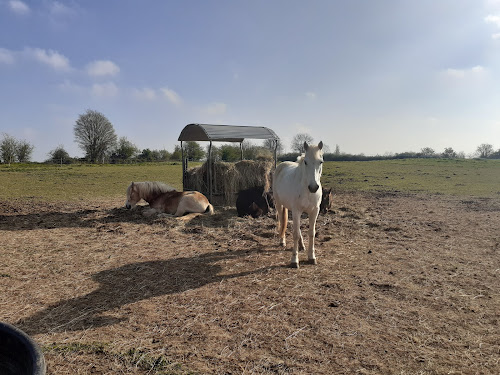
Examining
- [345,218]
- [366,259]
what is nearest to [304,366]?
[366,259]

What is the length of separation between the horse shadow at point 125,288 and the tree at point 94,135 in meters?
50.3

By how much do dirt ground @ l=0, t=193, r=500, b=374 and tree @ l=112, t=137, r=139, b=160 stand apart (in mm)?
44228

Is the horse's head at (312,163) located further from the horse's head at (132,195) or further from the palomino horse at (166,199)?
the horse's head at (132,195)

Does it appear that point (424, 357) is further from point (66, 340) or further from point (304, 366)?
point (66, 340)

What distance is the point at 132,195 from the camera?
29.3 feet

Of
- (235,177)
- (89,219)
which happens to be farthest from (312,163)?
(89,219)

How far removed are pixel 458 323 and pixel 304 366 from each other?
1.87 m

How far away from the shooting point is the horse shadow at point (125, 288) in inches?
124

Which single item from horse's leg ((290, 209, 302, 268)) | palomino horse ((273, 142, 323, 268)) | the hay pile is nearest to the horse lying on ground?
the hay pile

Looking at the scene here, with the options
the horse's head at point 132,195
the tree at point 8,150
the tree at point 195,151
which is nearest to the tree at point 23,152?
the tree at point 8,150

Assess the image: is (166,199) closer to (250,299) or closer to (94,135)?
(250,299)

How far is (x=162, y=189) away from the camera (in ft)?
30.2

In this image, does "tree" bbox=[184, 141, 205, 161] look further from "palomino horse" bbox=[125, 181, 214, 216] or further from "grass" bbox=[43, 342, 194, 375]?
"grass" bbox=[43, 342, 194, 375]

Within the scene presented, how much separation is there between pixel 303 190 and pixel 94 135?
53.2m
